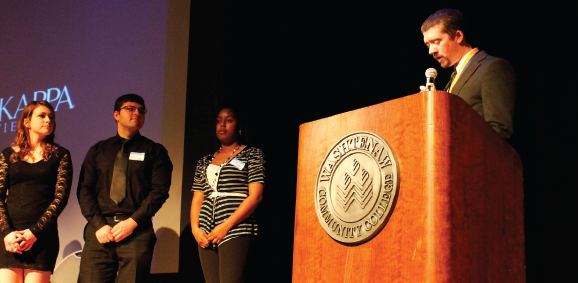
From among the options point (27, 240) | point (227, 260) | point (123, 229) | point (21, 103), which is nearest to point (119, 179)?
point (123, 229)

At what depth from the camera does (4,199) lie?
9.87 feet

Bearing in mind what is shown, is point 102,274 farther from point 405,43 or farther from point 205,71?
point 405,43

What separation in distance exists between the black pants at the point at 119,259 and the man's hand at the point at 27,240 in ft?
1.04

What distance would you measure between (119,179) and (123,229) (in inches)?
13.2

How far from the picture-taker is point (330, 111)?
335cm

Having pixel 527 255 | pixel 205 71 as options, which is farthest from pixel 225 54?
pixel 527 255

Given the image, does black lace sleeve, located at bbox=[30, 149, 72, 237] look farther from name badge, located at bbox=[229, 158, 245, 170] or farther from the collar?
the collar

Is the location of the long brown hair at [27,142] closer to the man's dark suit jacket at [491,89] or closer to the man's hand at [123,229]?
the man's hand at [123,229]

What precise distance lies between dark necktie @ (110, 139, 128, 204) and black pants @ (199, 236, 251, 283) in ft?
2.02

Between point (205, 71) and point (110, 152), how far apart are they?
114 cm

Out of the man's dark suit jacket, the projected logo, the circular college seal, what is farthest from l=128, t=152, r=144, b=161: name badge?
the man's dark suit jacket

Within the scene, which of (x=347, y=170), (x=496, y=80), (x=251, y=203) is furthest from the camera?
(x=251, y=203)

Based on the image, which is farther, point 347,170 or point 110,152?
point 110,152

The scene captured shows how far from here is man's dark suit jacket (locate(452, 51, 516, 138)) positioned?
1.41m
